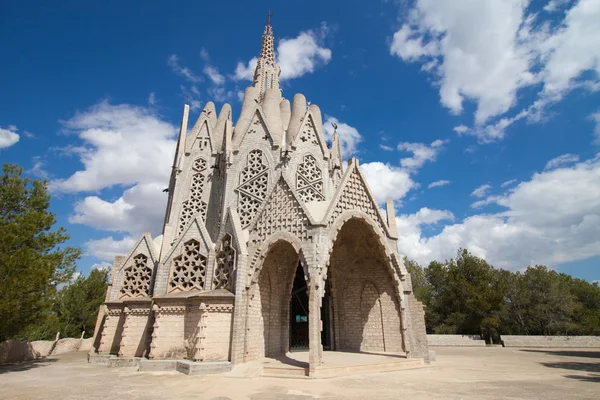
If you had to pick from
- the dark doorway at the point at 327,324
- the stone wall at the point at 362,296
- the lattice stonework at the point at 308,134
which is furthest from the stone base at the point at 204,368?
the lattice stonework at the point at 308,134

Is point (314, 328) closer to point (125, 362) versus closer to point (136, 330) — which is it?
point (125, 362)

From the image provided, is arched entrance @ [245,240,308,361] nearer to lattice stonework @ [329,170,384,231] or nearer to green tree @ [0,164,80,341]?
lattice stonework @ [329,170,384,231]

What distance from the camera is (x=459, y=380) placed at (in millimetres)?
9992

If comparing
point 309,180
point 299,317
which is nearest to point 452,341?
point 299,317

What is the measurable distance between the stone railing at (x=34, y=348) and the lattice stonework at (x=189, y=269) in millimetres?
8505

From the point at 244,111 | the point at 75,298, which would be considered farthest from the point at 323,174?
the point at 75,298

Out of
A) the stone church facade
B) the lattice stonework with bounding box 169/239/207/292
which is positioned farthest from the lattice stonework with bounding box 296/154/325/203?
the lattice stonework with bounding box 169/239/207/292

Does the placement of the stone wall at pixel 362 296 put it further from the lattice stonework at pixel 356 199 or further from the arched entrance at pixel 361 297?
the lattice stonework at pixel 356 199

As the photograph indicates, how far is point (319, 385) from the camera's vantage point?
9.38 meters

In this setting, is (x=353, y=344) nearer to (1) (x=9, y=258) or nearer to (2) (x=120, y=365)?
(2) (x=120, y=365)

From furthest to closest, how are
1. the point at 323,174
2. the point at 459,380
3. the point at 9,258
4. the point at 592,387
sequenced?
1. the point at 323,174
2. the point at 9,258
3. the point at 459,380
4. the point at 592,387

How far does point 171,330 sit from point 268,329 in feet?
13.6

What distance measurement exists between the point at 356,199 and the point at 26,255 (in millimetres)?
12574

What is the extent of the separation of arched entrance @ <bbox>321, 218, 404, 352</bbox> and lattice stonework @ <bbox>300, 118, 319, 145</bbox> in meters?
6.84
